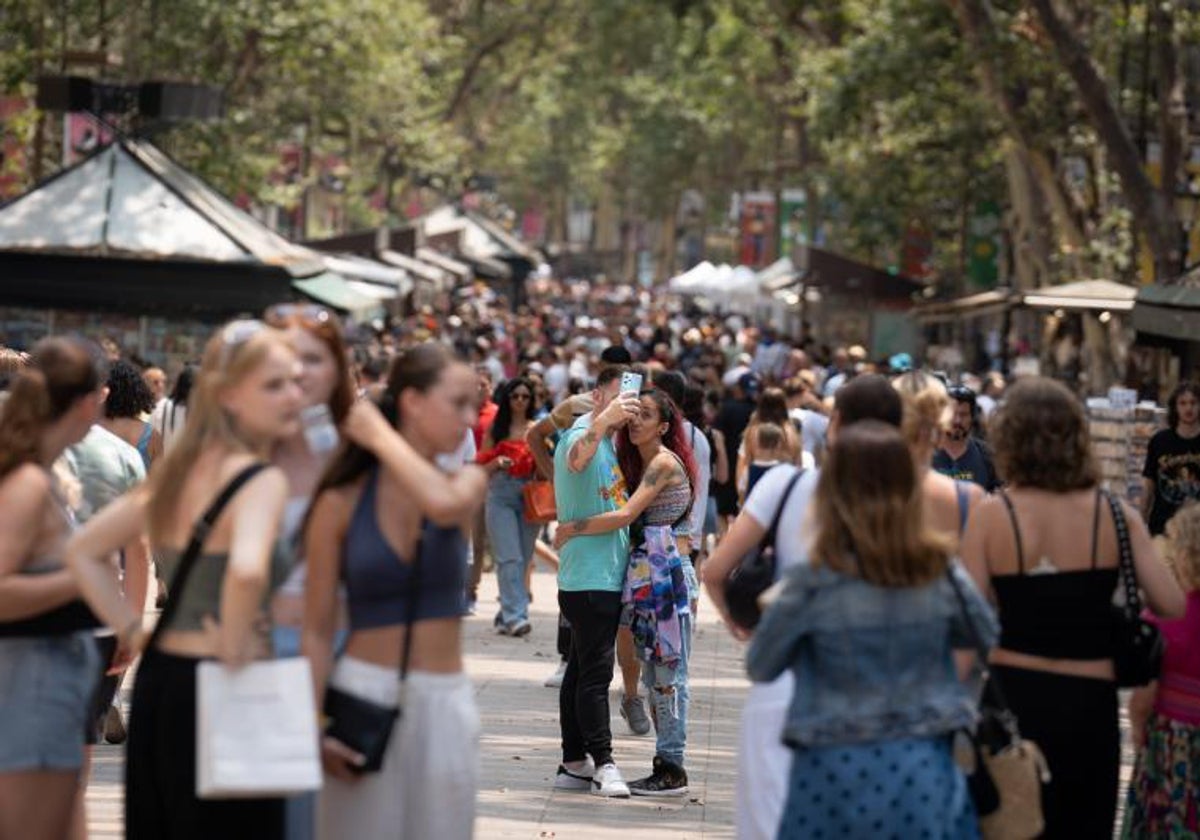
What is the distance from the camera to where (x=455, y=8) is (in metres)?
57.6

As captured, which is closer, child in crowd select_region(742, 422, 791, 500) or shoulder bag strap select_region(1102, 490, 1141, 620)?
shoulder bag strap select_region(1102, 490, 1141, 620)

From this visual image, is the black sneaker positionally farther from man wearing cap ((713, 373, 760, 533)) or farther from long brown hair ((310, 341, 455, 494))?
man wearing cap ((713, 373, 760, 533))

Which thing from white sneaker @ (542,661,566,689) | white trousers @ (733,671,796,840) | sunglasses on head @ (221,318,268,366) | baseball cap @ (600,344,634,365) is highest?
baseball cap @ (600,344,634,365)

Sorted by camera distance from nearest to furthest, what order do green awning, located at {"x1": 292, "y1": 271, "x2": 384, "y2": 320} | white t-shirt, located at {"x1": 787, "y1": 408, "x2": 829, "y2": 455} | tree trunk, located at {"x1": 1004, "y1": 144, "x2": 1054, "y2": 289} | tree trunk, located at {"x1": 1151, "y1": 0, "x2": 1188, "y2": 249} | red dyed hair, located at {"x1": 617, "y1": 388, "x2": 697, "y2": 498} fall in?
1. red dyed hair, located at {"x1": 617, "y1": 388, "x2": 697, "y2": 498}
2. white t-shirt, located at {"x1": 787, "y1": 408, "x2": 829, "y2": 455}
3. tree trunk, located at {"x1": 1151, "y1": 0, "x2": 1188, "y2": 249}
4. green awning, located at {"x1": 292, "y1": 271, "x2": 384, "y2": 320}
5. tree trunk, located at {"x1": 1004, "y1": 144, "x2": 1054, "y2": 289}

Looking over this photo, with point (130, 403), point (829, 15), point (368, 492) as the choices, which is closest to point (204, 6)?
point (829, 15)

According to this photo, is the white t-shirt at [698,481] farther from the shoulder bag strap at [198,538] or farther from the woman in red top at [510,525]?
the shoulder bag strap at [198,538]

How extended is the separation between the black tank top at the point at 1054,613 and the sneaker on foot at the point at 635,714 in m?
5.26

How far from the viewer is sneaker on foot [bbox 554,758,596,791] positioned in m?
10.0

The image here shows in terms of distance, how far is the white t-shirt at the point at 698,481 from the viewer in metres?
11.8

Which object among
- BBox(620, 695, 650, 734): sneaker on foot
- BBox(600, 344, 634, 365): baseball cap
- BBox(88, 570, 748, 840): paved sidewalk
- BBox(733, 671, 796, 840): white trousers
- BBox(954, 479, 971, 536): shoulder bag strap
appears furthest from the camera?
BBox(600, 344, 634, 365): baseball cap

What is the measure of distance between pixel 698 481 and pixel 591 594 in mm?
2243

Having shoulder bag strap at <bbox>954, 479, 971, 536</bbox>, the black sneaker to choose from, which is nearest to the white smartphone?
shoulder bag strap at <bbox>954, 479, 971, 536</bbox>

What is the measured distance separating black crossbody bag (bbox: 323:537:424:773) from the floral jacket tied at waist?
453 cm

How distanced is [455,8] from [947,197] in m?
21.3
